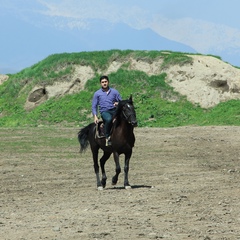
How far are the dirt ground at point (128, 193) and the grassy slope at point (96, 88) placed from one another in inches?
547

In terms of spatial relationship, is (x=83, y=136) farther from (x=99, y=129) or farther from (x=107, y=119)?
(x=107, y=119)

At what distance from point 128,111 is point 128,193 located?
2.09 meters

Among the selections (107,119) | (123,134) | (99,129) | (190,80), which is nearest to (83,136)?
(99,129)

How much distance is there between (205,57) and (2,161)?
32.6 meters

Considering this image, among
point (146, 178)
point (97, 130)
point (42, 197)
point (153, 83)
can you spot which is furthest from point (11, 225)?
point (153, 83)

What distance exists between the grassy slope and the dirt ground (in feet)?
45.6

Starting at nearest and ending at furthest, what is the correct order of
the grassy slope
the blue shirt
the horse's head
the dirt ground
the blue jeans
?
1. the dirt ground
2. the horse's head
3. the blue jeans
4. the blue shirt
5. the grassy slope

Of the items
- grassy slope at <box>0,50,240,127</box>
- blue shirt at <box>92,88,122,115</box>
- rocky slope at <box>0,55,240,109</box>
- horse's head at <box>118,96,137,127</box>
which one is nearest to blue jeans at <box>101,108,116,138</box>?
blue shirt at <box>92,88,122,115</box>

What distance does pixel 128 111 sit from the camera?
18.4 meters

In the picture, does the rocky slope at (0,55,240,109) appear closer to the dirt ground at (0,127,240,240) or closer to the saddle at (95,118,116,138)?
the dirt ground at (0,127,240,240)

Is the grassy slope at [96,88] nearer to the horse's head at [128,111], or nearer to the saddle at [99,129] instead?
the saddle at [99,129]

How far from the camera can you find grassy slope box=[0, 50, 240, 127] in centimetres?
4988

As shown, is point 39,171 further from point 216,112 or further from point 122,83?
point 122,83

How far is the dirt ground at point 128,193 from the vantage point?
1234 cm
